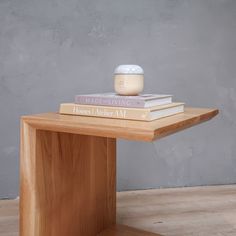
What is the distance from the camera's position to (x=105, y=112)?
96cm

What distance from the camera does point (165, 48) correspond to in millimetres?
1923

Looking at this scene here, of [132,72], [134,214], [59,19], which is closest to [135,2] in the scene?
[59,19]

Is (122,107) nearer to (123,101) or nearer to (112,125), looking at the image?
(123,101)

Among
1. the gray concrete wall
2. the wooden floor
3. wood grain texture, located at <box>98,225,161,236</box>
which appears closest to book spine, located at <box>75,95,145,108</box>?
wood grain texture, located at <box>98,225,161,236</box>

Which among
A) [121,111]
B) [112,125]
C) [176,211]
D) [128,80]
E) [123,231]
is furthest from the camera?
[176,211]

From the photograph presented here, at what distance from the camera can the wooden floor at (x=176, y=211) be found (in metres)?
1.42

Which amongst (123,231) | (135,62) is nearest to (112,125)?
(123,231)

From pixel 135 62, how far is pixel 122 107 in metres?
0.98

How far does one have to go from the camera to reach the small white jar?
3.48 ft

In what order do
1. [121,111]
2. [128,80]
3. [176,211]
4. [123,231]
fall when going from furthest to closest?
[176,211] → [123,231] → [128,80] → [121,111]

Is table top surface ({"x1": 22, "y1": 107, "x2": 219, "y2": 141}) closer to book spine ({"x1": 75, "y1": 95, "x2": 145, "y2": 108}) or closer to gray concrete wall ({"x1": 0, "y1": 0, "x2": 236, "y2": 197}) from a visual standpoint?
book spine ({"x1": 75, "y1": 95, "x2": 145, "y2": 108})

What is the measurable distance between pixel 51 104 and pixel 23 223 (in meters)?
0.95

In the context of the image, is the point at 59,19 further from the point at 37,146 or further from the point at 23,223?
the point at 23,223

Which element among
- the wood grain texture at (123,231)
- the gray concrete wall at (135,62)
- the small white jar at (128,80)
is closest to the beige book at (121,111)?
the small white jar at (128,80)
